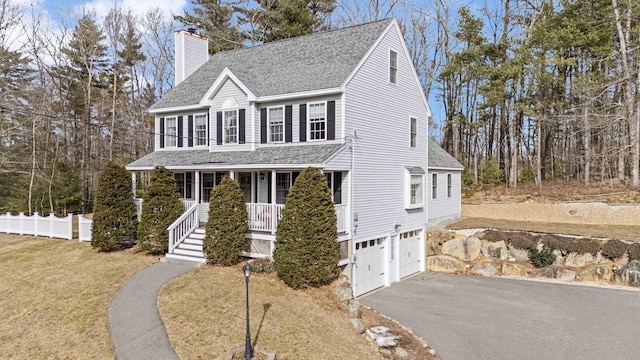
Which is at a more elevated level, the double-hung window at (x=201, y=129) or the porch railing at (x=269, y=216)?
the double-hung window at (x=201, y=129)

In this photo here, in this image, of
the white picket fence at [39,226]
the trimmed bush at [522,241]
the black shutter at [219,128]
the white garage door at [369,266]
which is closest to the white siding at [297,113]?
the black shutter at [219,128]

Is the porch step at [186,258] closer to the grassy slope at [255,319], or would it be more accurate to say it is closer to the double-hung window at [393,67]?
the grassy slope at [255,319]

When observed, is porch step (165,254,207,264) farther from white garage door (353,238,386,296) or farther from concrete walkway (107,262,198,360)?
white garage door (353,238,386,296)

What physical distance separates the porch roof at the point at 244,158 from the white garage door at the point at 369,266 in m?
3.68

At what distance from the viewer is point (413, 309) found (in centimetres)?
1346

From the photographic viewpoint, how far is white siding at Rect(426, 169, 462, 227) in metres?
20.4

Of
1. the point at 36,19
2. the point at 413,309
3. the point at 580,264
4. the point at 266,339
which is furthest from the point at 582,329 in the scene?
the point at 36,19

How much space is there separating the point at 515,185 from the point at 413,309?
19174 mm

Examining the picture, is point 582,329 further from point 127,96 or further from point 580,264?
point 127,96

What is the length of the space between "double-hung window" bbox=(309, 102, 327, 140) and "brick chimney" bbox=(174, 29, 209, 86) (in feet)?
31.6

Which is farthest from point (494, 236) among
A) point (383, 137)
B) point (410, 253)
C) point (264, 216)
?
point (264, 216)

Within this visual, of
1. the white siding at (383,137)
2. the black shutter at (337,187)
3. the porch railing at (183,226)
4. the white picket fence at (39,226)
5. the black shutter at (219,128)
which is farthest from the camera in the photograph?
the white picket fence at (39,226)

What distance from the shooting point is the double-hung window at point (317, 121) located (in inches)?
576

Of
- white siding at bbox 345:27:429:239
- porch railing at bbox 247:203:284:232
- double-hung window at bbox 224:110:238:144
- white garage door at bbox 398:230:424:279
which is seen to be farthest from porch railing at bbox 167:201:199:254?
white garage door at bbox 398:230:424:279
